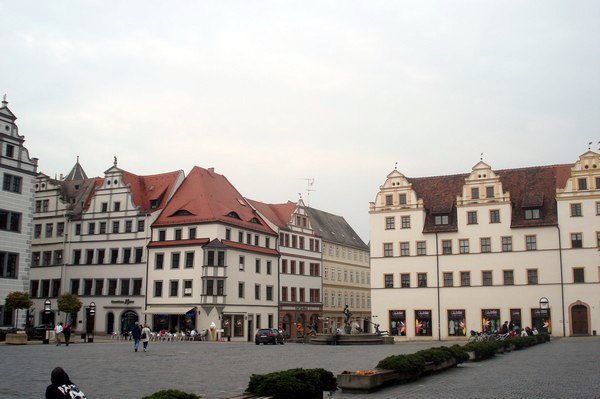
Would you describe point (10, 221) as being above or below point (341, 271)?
above

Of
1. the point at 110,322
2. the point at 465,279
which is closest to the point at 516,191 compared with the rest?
the point at 465,279

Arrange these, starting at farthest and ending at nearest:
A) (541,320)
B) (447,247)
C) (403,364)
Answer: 1. (447,247)
2. (541,320)
3. (403,364)

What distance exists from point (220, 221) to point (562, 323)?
3425 centimetres

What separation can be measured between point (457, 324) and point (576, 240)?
44.6 ft

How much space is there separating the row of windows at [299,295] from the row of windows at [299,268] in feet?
6.44

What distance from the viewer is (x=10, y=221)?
56625 millimetres

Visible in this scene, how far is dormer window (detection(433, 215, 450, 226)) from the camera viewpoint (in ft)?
225

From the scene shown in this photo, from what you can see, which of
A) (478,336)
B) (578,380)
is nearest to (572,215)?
(478,336)

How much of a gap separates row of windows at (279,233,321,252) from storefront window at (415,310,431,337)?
20.7 meters

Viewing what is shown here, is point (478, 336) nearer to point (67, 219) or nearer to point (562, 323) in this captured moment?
point (562, 323)

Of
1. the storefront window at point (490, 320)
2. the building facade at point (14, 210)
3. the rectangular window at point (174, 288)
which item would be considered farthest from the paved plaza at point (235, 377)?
the rectangular window at point (174, 288)

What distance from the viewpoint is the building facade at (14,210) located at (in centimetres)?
5569

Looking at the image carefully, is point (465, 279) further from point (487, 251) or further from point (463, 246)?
point (487, 251)

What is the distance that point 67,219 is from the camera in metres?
77.7
